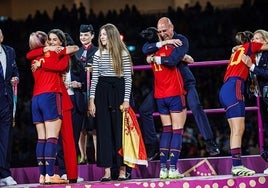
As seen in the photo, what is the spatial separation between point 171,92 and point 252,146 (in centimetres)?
510

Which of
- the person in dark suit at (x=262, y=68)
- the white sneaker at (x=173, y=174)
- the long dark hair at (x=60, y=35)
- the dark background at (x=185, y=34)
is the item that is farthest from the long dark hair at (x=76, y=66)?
the dark background at (x=185, y=34)

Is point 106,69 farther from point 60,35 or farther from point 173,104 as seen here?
point 173,104

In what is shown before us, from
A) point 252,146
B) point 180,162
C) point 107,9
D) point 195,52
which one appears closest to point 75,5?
point 107,9

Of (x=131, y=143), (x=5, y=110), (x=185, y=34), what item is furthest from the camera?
(x=185, y=34)

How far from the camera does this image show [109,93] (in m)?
5.76

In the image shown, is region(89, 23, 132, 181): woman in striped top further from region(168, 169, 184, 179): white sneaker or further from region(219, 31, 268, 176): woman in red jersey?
region(219, 31, 268, 176): woman in red jersey

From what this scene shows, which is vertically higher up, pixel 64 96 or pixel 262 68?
pixel 262 68

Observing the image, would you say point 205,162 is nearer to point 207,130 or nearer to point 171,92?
point 207,130

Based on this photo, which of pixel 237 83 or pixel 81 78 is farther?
pixel 81 78

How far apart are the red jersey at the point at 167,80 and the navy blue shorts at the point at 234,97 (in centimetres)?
39

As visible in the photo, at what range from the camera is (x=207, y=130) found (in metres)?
5.96

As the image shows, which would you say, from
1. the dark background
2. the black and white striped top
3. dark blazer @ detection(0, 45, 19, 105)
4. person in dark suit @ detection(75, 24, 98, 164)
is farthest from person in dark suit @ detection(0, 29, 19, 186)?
the dark background

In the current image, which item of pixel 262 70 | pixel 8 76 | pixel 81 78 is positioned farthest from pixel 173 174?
pixel 8 76

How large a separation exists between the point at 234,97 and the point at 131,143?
98cm
